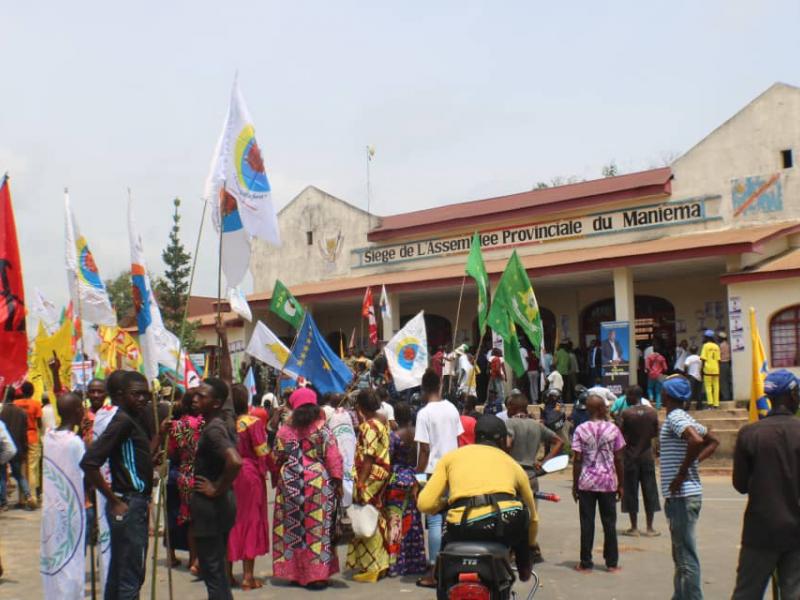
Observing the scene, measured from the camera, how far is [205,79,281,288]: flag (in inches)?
295

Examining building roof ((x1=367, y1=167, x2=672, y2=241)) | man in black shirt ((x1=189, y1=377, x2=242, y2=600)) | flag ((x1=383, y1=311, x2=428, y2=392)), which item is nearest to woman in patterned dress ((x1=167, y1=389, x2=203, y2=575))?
man in black shirt ((x1=189, y1=377, x2=242, y2=600))

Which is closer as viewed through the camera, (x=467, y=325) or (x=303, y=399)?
A: (x=303, y=399)

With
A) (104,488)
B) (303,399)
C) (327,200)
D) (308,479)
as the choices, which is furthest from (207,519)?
(327,200)

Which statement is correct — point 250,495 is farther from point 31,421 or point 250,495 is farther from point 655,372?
point 655,372

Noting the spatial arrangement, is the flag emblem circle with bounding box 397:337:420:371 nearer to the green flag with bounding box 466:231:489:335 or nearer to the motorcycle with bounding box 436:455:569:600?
the green flag with bounding box 466:231:489:335

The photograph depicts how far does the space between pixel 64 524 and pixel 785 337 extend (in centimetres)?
1570

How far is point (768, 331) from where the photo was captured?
60.6 ft

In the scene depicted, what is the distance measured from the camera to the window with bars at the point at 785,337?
1830 centimetres

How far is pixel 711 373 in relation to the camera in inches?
710

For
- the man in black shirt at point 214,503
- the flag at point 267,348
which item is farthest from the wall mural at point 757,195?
the man in black shirt at point 214,503

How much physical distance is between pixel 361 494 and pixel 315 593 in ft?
2.93

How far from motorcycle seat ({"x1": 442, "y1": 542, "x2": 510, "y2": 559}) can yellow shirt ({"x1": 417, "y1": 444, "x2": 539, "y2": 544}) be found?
136mm

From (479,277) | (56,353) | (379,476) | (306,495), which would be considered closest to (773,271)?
(479,277)

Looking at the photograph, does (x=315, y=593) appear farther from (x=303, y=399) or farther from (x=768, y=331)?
(x=768, y=331)
